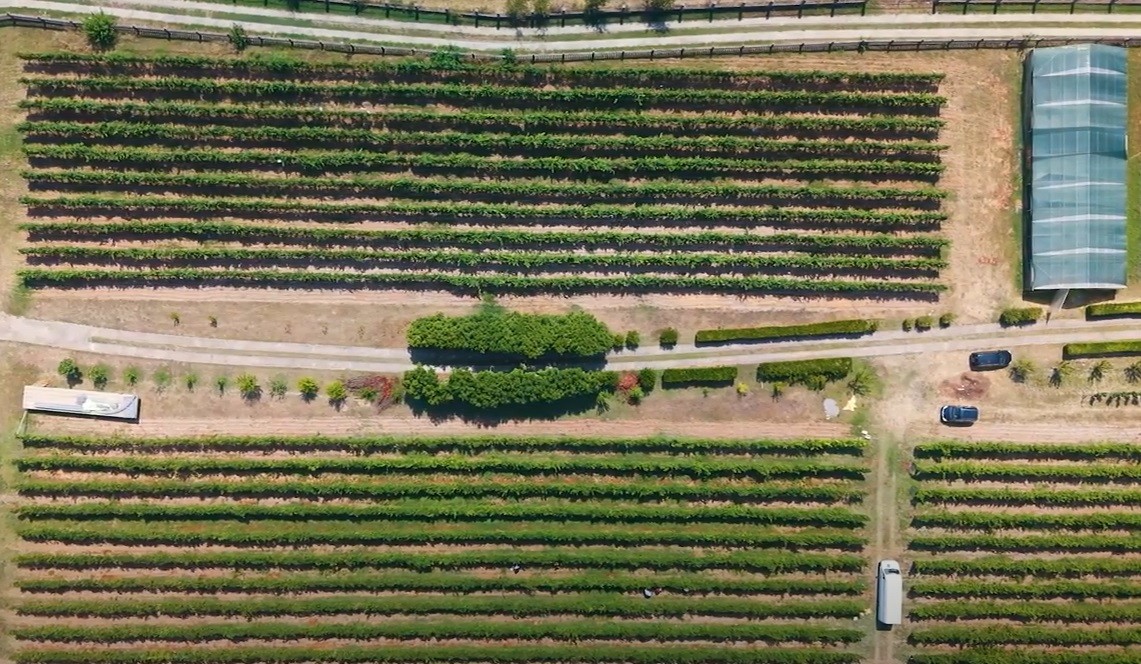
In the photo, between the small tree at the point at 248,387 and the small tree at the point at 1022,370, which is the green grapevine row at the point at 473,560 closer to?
the small tree at the point at 248,387

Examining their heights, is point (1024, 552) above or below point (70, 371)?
below

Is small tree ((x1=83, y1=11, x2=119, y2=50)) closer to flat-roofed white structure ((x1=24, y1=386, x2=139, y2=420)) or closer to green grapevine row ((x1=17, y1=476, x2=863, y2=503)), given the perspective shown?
flat-roofed white structure ((x1=24, y1=386, x2=139, y2=420))

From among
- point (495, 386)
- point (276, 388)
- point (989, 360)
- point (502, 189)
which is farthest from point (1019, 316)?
point (276, 388)

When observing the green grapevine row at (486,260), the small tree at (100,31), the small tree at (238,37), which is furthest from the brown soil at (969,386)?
the small tree at (100,31)

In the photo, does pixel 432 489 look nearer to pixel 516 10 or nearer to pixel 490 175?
pixel 490 175

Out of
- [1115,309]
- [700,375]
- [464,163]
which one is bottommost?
[700,375]

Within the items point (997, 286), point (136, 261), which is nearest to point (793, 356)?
point (997, 286)

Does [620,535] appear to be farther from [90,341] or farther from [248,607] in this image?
[90,341]

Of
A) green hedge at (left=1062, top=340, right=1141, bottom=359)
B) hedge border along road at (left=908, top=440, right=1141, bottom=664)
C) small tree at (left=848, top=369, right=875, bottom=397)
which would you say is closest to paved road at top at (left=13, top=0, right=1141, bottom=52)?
green hedge at (left=1062, top=340, right=1141, bottom=359)
